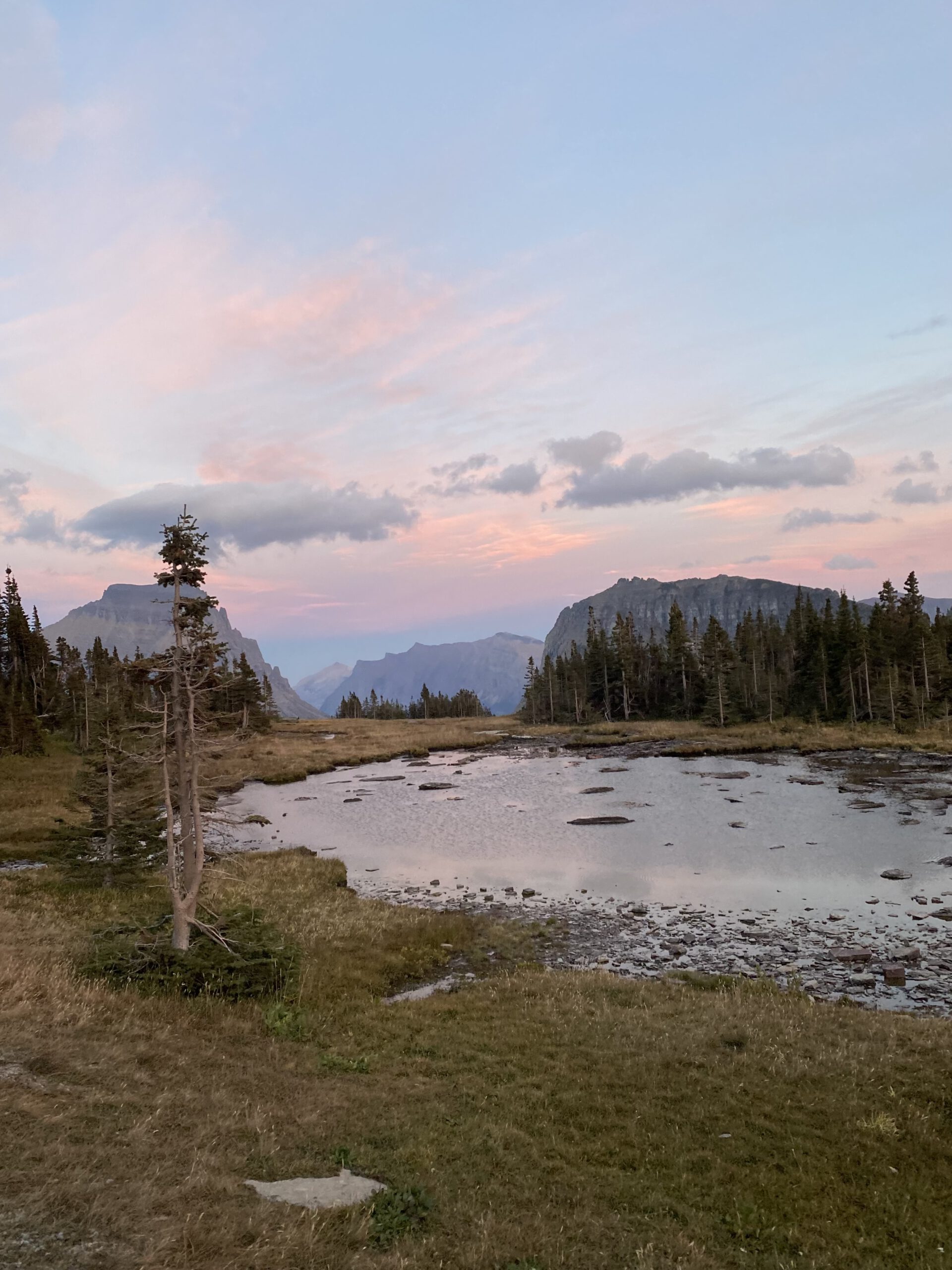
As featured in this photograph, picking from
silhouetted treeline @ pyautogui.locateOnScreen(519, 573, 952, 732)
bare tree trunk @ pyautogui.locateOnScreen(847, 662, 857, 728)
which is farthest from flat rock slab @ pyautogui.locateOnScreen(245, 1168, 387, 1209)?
bare tree trunk @ pyautogui.locateOnScreen(847, 662, 857, 728)

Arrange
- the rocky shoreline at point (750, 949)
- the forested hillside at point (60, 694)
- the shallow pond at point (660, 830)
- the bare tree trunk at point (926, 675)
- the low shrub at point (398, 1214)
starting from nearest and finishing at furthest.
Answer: the low shrub at point (398, 1214), the rocky shoreline at point (750, 949), the shallow pond at point (660, 830), the forested hillside at point (60, 694), the bare tree trunk at point (926, 675)

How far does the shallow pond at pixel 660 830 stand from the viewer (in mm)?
31109

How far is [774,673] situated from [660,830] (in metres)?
84.7

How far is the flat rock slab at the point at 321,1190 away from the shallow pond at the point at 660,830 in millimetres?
21764

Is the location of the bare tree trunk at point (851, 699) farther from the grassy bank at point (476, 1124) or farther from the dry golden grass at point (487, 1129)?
the dry golden grass at point (487, 1129)

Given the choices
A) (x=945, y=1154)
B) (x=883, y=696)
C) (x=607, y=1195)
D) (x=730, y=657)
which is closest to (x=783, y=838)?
(x=945, y=1154)

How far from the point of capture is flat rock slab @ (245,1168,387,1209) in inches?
349

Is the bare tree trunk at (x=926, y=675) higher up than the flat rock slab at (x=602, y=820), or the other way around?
the bare tree trunk at (x=926, y=675)

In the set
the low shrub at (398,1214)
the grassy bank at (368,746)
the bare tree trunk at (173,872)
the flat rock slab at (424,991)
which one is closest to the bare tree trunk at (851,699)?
the grassy bank at (368,746)

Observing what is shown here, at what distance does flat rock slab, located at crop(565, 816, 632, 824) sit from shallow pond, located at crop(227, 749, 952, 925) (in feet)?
1.75

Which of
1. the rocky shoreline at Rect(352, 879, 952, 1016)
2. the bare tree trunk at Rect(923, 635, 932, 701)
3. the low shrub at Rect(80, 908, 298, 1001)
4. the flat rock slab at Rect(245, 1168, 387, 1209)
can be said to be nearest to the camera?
the flat rock slab at Rect(245, 1168, 387, 1209)

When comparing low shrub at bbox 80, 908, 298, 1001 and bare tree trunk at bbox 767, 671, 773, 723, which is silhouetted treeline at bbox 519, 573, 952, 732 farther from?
low shrub at bbox 80, 908, 298, 1001

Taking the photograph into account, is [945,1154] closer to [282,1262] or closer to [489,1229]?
[489,1229]

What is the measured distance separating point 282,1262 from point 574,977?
1443 cm
